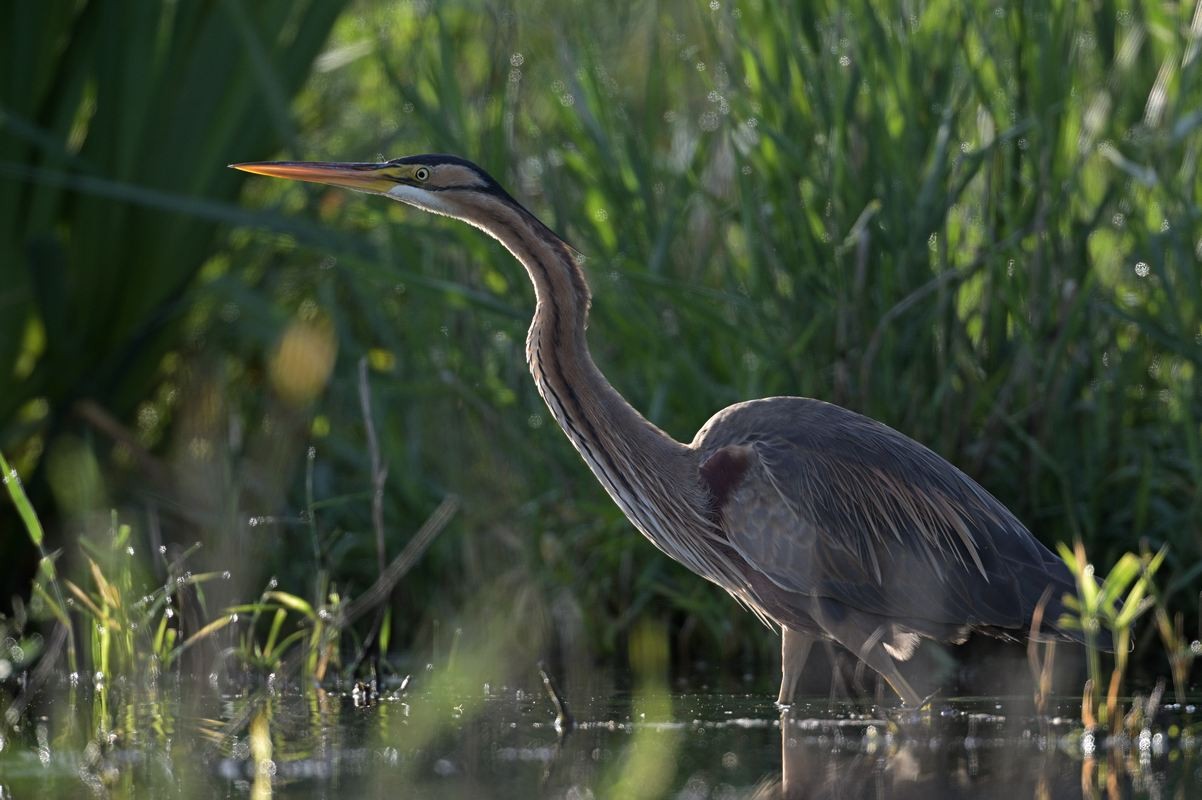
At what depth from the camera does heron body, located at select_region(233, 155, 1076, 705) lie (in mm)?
4945

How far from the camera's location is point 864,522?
506 cm

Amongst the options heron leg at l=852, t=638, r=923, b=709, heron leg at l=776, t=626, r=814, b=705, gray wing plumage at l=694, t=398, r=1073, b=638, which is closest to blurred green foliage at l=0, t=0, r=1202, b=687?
gray wing plumage at l=694, t=398, r=1073, b=638

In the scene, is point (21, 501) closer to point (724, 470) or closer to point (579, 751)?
point (579, 751)

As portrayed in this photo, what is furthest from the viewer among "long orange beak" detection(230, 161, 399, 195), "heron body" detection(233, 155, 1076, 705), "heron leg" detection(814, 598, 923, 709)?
"long orange beak" detection(230, 161, 399, 195)

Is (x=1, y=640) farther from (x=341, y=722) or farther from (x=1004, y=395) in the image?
(x=1004, y=395)

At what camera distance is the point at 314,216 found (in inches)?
282

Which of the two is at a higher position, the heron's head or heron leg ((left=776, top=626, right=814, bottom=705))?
the heron's head

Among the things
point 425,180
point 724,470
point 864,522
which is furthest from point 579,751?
point 425,180

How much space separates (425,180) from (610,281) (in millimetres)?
839

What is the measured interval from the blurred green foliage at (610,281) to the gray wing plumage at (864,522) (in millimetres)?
484

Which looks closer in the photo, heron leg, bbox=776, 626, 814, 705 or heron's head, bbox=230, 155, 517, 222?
heron leg, bbox=776, 626, 814, 705

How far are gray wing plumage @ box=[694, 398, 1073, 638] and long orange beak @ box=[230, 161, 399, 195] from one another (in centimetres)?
122

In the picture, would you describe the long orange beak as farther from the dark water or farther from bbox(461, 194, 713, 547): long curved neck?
the dark water

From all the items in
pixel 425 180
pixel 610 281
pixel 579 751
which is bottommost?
pixel 579 751
